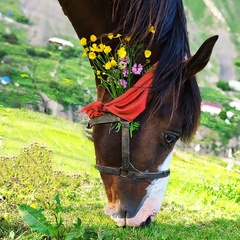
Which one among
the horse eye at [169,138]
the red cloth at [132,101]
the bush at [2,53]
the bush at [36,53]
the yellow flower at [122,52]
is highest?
the yellow flower at [122,52]

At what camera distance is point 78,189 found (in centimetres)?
388

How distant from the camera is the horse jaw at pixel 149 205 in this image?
2629 mm

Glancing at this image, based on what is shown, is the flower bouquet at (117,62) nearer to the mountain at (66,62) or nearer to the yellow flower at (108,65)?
the yellow flower at (108,65)

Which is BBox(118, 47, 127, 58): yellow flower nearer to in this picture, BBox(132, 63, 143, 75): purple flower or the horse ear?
BBox(132, 63, 143, 75): purple flower

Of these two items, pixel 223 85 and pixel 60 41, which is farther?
pixel 60 41

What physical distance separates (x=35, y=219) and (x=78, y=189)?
4.95 ft

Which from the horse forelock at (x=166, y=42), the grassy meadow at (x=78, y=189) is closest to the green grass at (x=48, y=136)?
the grassy meadow at (x=78, y=189)

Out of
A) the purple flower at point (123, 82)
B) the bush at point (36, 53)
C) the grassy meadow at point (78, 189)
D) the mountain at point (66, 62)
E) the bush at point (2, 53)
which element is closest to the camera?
the purple flower at point (123, 82)

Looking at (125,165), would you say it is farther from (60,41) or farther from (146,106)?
(60,41)

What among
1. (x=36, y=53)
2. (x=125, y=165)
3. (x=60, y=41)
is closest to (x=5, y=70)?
(x=36, y=53)

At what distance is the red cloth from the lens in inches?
97.2

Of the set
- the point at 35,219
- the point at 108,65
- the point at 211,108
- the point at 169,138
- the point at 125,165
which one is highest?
the point at 108,65

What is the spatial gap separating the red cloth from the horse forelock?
0.05m

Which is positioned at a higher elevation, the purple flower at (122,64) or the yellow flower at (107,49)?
the yellow flower at (107,49)
